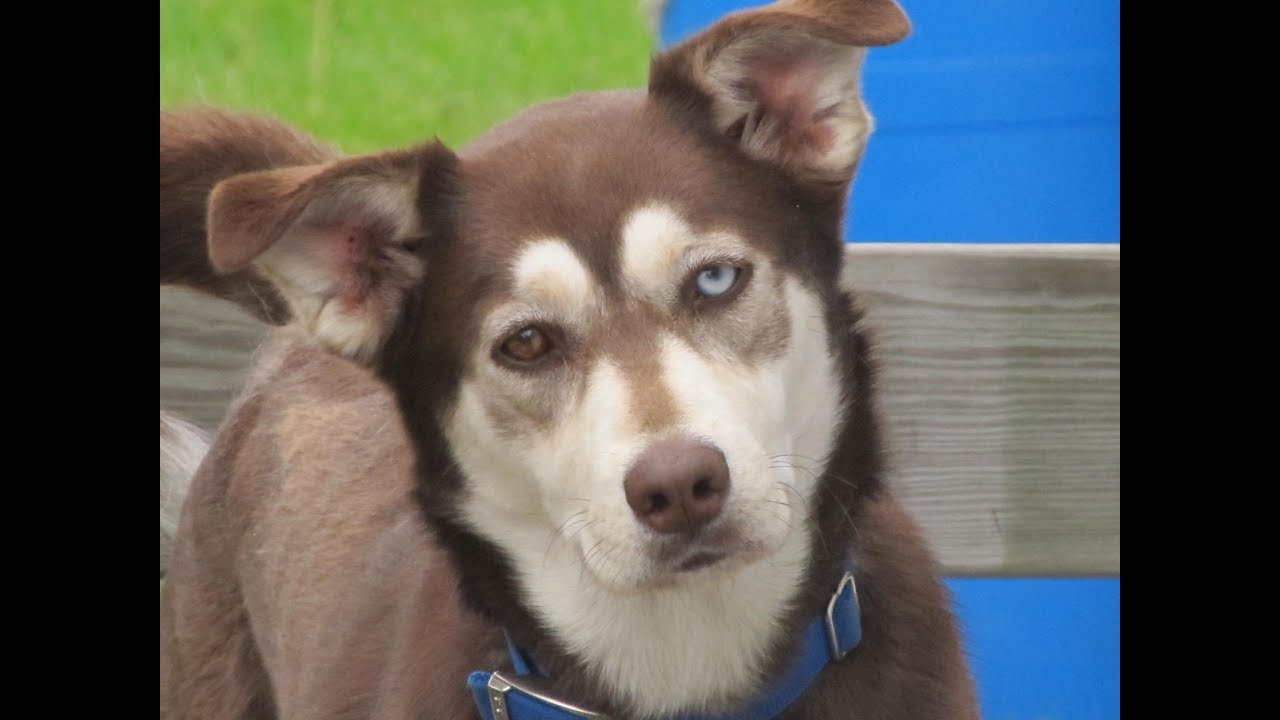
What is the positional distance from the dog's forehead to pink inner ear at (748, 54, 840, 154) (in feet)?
0.31

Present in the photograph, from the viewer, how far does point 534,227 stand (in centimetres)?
260

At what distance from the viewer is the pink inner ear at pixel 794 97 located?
8.86ft

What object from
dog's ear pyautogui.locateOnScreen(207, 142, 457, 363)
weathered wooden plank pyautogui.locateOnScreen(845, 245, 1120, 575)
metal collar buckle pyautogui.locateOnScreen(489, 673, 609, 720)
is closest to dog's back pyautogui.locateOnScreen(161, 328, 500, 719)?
metal collar buckle pyautogui.locateOnScreen(489, 673, 609, 720)

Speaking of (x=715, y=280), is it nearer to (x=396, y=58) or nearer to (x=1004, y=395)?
(x=1004, y=395)

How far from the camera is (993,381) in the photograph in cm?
365

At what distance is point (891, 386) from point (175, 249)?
158 centimetres

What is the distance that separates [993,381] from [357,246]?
1575 millimetres

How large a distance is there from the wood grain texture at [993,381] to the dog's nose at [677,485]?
4.23ft

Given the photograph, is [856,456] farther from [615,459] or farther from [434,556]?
[434,556]

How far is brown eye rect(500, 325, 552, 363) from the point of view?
2.59 meters

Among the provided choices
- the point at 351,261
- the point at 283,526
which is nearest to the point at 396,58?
the point at 283,526

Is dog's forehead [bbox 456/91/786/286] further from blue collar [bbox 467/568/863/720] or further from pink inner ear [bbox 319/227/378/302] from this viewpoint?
blue collar [bbox 467/568/863/720]

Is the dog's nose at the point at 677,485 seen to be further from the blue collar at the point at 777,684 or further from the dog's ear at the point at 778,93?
the dog's ear at the point at 778,93
